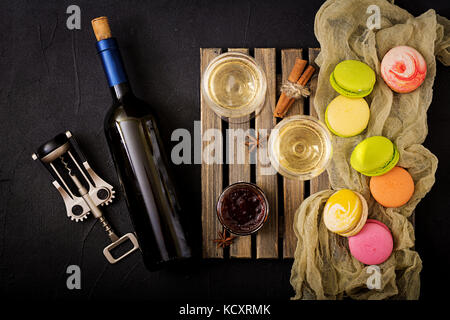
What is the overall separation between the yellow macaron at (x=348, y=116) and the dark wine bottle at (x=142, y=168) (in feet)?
2.24

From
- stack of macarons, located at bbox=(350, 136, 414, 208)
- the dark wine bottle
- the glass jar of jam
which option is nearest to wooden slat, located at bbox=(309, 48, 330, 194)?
stack of macarons, located at bbox=(350, 136, 414, 208)

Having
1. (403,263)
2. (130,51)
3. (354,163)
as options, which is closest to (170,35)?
(130,51)

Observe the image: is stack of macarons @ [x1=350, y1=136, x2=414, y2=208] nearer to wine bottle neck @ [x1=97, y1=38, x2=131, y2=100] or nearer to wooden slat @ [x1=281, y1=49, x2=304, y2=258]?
wooden slat @ [x1=281, y1=49, x2=304, y2=258]

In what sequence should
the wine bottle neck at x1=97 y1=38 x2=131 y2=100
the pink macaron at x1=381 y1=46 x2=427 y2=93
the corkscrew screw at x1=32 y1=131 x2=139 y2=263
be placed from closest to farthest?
the wine bottle neck at x1=97 y1=38 x2=131 y2=100 < the pink macaron at x1=381 y1=46 x2=427 y2=93 < the corkscrew screw at x1=32 y1=131 x2=139 y2=263

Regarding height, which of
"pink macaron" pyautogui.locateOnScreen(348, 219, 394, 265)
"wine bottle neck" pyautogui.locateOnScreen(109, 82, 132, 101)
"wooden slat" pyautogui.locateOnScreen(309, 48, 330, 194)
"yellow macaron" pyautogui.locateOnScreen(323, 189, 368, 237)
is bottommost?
"pink macaron" pyautogui.locateOnScreen(348, 219, 394, 265)

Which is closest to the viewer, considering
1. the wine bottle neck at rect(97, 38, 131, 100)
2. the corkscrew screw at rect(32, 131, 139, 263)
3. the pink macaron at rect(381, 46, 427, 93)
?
the wine bottle neck at rect(97, 38, 131, 100)

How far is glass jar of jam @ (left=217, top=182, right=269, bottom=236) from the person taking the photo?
49.7 inches

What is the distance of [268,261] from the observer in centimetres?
144

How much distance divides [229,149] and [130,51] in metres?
0.63

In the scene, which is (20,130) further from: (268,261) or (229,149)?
(268,261)

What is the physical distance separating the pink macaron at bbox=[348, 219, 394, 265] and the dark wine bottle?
2.17ft

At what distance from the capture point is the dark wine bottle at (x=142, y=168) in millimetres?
1211

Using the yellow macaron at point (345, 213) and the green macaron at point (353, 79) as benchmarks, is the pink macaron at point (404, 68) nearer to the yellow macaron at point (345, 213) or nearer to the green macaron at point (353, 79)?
the green macaron at point (353, 79)

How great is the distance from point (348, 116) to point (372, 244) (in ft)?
1.65
